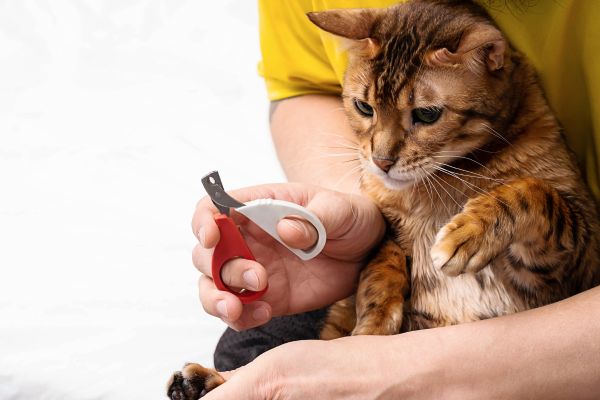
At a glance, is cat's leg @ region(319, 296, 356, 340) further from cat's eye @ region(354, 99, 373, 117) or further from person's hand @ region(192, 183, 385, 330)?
cat's eye @ region(354, 99, 373, 117)

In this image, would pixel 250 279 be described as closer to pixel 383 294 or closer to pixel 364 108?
pixel 383 294

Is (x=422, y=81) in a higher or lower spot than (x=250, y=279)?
higher

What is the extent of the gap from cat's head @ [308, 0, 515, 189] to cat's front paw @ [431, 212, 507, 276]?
0.44 ft

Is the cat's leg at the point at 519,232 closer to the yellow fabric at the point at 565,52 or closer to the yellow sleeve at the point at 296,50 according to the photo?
the yellow fabric at the point at 565,52

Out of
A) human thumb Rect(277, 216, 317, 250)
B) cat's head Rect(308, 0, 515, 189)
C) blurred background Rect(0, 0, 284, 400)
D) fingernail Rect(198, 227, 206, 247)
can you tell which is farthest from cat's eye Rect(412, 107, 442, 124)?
blurred background Rect(0, 0, 284, 400)

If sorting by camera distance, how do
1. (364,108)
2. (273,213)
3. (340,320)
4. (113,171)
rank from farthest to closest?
(113,171) < (340,320) < (364,108) < (273,213)

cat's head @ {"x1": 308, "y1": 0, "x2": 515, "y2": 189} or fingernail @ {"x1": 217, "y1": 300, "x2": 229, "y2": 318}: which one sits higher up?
cat's head @ {"x1": 308, "y1": 0, "x2": 515, "y2": 189}

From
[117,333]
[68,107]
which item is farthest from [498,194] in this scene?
[68,107]

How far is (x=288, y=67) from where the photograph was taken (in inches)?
65.3

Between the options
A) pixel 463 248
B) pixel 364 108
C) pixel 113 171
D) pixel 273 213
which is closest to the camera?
pixel 463 248

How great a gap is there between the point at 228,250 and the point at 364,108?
0.29 meters

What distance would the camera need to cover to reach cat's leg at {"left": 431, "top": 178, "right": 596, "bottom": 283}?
103 cm

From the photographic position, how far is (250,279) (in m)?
1.14

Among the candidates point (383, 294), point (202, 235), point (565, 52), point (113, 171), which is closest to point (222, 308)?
point (202, 235)
